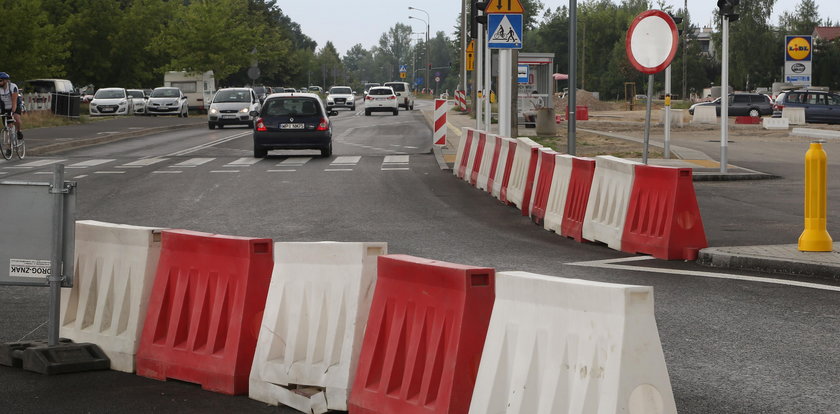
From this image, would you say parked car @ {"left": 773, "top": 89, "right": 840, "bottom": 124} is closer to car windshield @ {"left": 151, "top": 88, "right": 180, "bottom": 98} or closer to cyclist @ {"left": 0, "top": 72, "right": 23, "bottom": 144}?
car windshield @ {"left": 151, "top": 88, "right": 180, "bottom": 98}

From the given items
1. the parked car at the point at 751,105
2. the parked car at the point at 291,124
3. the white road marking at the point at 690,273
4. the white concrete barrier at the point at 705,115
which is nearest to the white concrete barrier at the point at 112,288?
the white road marking at the point at 690,273

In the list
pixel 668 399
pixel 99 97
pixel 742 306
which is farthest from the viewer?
pixel 99 97

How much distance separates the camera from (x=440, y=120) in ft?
98.1

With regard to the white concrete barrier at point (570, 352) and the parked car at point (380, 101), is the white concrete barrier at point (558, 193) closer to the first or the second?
the white concrete barrier at point (570, 352)

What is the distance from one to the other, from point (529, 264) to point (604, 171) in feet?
6.23

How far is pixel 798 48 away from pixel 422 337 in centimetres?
3737

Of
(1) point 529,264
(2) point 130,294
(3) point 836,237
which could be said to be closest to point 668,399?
(2) point 130,294

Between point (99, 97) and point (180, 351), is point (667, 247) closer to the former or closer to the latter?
point (180, 351)

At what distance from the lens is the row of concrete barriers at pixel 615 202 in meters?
11.3

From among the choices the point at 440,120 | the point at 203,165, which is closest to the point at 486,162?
the point at 203,165

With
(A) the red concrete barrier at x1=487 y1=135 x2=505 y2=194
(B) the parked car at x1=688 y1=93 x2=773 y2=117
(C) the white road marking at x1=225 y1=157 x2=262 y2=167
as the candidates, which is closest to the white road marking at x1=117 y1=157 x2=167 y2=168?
(C) the white road marking at x1=225 y1=157 x2=262 y2=167

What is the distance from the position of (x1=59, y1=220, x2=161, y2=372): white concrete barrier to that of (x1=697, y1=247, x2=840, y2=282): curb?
5.47 metres

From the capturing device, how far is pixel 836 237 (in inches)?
502

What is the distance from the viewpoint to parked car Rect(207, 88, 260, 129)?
155 ft
